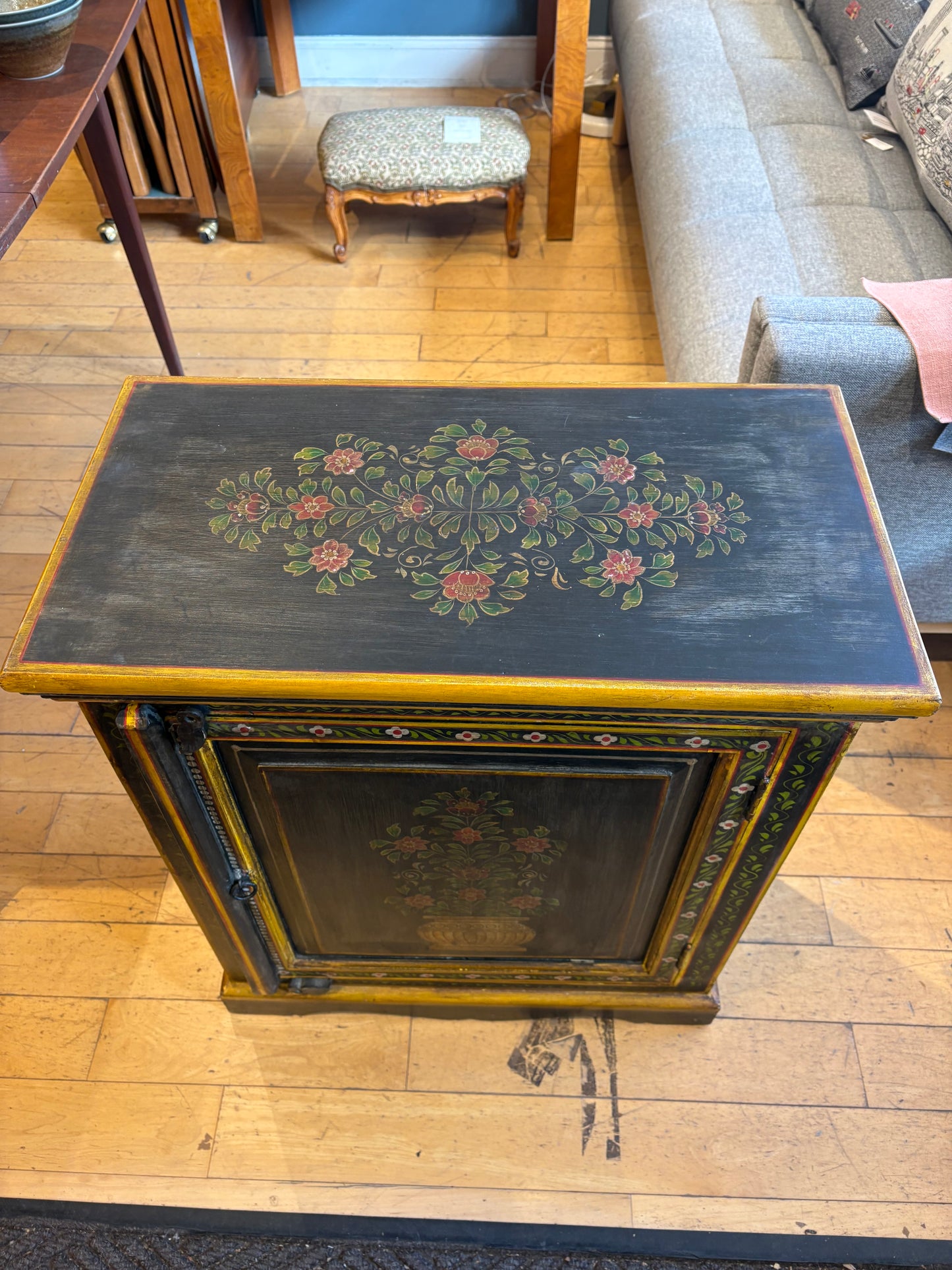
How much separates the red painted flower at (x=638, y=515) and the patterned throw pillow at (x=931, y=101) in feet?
4.30

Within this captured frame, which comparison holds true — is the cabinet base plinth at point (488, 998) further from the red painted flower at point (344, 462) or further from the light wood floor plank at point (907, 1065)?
the red painted flower at point (344, 462)

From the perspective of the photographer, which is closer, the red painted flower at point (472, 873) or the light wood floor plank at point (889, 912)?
the red painted flower at point (472, 873)

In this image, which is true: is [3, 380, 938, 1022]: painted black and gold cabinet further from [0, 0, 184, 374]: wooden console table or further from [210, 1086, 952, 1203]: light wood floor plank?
[0, 0, 184, 374]: wooden console table

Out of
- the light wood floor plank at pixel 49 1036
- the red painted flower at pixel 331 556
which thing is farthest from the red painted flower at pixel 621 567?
the light wood floor plank at pixel 49 1036

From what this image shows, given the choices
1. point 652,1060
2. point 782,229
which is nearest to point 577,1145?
point 652,1060

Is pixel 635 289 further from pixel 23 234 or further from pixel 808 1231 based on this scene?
pixel 808 1231

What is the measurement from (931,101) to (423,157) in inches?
45.1

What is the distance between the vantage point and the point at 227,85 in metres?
2.39

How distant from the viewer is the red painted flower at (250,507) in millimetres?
1045

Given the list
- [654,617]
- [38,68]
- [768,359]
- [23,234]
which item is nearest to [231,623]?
[654,617]

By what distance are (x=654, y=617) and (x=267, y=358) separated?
5.78 feet

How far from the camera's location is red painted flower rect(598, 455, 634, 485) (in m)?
1.08

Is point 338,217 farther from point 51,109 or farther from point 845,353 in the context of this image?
point 845,353

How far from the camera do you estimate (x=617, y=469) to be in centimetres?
109
